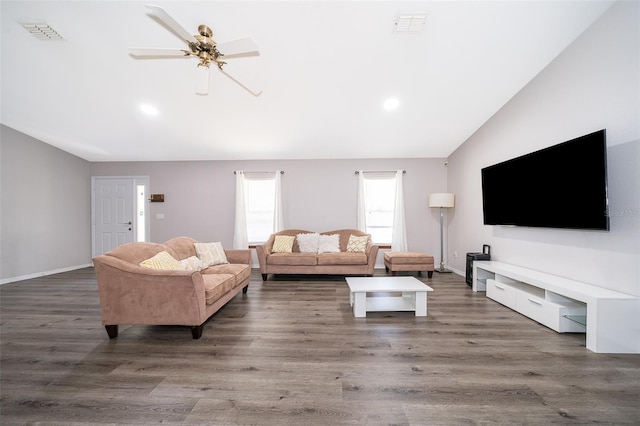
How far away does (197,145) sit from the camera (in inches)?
211

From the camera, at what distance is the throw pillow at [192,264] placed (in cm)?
313

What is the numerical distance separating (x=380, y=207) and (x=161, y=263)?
4459 mm

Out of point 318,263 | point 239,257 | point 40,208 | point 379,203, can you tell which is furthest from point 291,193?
point 40,208

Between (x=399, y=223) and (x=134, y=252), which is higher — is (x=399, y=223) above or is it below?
above

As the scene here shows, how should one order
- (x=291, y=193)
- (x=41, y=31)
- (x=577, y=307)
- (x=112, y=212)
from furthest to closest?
(x=112, y=212)
(x=291, y=193)
(x=41, y=31)
(x=577, y=307)

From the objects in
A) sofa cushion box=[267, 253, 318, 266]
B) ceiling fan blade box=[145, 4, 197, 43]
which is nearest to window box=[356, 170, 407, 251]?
sofa cushion box=[267, 253, 318, 266]

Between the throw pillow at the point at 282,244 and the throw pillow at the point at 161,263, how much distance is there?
2.38 m

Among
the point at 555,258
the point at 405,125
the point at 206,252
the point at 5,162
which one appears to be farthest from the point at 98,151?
the point at 555,258

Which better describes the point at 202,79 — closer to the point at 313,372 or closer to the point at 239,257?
the point at 239,257

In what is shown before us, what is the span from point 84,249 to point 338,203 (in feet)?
19.9

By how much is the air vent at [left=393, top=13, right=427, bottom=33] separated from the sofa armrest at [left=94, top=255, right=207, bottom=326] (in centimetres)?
323

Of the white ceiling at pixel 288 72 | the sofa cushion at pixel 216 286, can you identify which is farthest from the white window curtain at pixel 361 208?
the sofa cushion at pixel 216 286

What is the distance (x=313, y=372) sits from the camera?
6.35 feet

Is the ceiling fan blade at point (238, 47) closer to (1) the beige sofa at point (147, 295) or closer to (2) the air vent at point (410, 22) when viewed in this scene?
(2) the air vent at point (410, 22)
